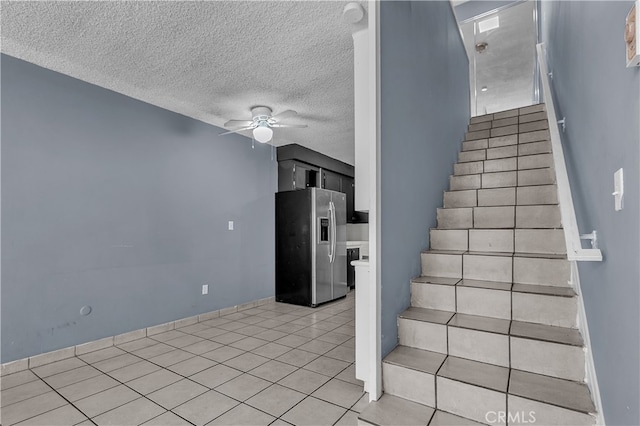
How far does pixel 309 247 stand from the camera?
15.6 ft

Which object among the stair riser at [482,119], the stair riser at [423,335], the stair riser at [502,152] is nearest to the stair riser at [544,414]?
the stair riser at [423,335]

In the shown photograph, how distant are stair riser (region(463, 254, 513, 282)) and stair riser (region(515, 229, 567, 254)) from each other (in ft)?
0.84

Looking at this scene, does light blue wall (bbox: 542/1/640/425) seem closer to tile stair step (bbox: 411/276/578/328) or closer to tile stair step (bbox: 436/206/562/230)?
tile stair step (bbox: 411/276/578/328)

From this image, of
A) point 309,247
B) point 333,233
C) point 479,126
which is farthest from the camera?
point 333,233

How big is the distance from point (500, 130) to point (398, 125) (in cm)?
255

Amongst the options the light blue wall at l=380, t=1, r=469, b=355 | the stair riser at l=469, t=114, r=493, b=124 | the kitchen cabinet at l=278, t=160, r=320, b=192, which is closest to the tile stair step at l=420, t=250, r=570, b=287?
the light blue wall at l=380, t=1, r=469, b=355

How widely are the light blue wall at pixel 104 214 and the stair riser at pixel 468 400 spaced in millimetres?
3093

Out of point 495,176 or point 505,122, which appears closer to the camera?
point 495,176

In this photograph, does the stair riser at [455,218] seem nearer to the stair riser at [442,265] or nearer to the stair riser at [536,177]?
the stair riser at [442,265]

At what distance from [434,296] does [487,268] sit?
1.32 feet

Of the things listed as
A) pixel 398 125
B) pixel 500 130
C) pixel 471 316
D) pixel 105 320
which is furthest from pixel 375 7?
pixel 105 320

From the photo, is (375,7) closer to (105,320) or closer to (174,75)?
(174,75)

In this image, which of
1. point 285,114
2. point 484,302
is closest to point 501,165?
point 484,302

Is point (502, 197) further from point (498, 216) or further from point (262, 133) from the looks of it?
point (262, 133)
